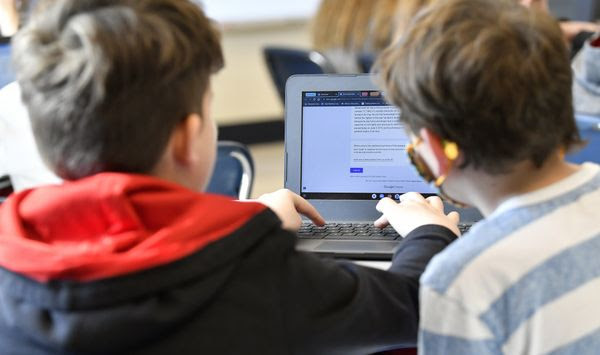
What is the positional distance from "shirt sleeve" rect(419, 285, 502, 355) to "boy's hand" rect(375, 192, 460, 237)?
255 millimetres

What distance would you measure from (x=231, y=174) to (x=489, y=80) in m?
1.22

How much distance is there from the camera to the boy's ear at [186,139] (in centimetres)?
98

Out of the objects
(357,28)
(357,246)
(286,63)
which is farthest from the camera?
(286,63)

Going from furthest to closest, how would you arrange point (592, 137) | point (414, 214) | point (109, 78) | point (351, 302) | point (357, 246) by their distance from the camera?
point (592, 137), point (357, 246), point (414, 214), point (351, 302), point (109, 78)

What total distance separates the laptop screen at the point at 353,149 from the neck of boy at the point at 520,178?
20.1 inches

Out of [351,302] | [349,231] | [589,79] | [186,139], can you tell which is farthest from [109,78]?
[589,79]

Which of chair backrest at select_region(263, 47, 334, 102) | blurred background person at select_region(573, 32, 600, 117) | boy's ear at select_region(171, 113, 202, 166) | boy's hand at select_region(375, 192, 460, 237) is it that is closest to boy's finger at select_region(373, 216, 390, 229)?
boy's hand at select_region(375, 192, 460, 237)

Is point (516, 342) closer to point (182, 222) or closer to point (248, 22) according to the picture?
point (182, 222)

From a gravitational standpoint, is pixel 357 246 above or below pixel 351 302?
below

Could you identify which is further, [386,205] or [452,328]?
[386,205]

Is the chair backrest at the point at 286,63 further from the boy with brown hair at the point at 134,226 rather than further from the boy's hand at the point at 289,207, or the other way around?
the boy with brown hair at the point at 134,226

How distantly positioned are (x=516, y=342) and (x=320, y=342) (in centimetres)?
23

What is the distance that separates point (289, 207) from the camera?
4.47ft

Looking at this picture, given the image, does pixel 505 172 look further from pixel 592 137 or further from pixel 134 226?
pixel 592 137
